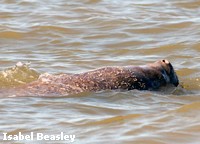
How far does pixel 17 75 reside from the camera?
9094 mm

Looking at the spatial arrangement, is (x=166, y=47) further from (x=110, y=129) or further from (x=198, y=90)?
(x=110, y=129)

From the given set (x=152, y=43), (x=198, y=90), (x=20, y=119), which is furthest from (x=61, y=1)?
(x=20, y=119)

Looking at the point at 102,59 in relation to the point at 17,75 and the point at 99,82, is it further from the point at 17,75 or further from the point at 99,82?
the point at 99,82

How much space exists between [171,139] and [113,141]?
1.68 ft

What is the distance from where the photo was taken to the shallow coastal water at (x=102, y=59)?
6770 mm

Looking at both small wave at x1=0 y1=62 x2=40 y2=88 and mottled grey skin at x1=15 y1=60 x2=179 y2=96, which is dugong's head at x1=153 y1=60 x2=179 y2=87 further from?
small wave at x1=0 y1=62 x2=40 y2=88

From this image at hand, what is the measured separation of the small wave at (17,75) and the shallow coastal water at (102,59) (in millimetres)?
13

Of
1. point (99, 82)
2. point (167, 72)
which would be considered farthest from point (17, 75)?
point (167, 72)

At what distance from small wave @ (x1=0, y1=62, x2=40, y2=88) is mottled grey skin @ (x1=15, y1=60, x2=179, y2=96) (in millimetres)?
495

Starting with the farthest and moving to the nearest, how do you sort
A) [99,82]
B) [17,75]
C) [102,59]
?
[102,59] → [17,75] → [99,82]

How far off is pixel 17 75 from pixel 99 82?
1.37m

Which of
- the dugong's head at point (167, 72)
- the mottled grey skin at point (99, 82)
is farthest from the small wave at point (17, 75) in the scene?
the dugong's head at point (167, 72)

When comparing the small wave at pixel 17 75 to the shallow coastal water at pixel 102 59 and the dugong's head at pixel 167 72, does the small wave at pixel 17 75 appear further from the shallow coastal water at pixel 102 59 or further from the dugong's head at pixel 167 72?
the dugong's head at pixel 167 72

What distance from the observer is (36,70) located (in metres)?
9.87
